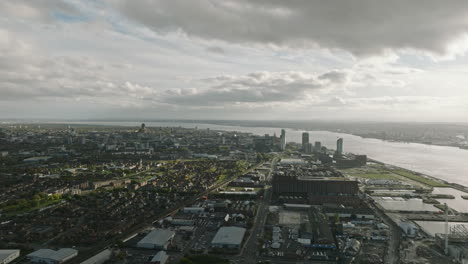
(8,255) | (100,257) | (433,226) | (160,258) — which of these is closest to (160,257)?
(160,258)

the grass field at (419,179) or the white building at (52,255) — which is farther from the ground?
the grass field at (419,179)

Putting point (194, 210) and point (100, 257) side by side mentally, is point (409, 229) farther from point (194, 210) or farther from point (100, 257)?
point (100, 257)

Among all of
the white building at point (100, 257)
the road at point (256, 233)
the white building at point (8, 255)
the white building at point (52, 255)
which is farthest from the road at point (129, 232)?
the road at point (256, 233)

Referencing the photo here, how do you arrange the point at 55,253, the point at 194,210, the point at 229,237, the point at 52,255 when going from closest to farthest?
the point at 52,255
the point at 55,253
the point at 229,237
the point at 194,210

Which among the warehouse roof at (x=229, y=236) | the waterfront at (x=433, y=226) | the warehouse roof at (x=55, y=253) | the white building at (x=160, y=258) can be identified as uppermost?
the warehouse roof at (x=229, y=236)

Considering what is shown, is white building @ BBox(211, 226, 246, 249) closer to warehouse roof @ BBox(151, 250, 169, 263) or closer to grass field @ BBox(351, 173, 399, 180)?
warehouse roof @ BBox(151, 250, 169, 263)

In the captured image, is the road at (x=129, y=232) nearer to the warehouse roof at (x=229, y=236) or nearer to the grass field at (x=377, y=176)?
the warehouse roof at (x=229, y=236)

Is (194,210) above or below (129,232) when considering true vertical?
above
